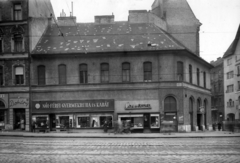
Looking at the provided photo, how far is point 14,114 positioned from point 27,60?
19.6ft

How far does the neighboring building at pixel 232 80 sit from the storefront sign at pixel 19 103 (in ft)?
112

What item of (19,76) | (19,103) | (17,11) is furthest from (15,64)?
(17,11)

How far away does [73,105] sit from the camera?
33312 mm

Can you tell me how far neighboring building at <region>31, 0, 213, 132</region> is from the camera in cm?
3281

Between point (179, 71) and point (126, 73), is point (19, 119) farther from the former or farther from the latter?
point (179, 71)

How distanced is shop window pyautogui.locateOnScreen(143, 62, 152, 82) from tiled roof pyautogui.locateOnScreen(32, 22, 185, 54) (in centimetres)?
167

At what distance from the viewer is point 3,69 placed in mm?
33781

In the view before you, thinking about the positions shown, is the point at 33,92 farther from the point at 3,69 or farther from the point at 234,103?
the point at 234,103

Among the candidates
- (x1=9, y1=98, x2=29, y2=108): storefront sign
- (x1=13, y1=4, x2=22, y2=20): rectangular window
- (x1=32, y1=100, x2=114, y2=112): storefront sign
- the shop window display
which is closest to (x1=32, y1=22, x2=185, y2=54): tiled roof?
(x1=13, y1=4, x2=22, y2=20): rectangular window

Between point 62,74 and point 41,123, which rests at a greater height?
point 62,74

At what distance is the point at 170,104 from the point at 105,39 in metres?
10.3

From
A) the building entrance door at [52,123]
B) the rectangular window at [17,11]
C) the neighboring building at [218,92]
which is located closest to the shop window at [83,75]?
the building entrance door at [52,123]

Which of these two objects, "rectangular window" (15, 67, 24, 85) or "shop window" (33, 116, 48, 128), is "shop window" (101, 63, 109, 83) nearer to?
"shop window" (33, 116, 48, 128)

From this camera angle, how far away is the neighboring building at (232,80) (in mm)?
54250
